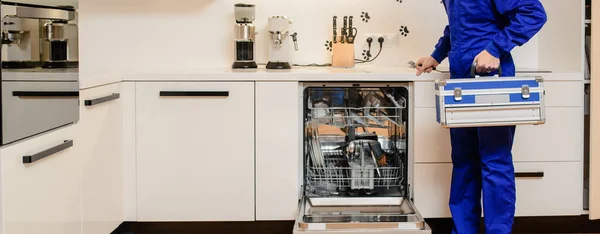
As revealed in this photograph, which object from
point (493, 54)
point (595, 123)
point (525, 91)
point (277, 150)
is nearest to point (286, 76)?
point (277, 150)

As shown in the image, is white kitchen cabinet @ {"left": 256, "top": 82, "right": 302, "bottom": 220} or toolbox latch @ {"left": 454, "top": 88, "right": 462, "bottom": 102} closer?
toolbox latch @ {"left": 454, "top": 88, "right": 462, "bottom": 102}

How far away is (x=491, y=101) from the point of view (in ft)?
7.63

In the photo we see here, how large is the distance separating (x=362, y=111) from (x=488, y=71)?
77 centimetres

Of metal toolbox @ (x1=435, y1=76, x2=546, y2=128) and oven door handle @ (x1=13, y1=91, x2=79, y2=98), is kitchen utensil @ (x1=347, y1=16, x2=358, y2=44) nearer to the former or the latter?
metal toolbox @ (x1=435, y1=76, x2=546, y2=128)

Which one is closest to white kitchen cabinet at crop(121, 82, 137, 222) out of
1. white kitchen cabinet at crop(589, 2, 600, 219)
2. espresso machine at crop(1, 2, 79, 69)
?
espresso machine at crop(1, 2, 79, 69)

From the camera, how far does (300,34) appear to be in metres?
3.46

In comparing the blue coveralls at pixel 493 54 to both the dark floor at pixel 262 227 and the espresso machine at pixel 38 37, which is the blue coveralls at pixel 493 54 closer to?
the dark floor at pixel 262 227

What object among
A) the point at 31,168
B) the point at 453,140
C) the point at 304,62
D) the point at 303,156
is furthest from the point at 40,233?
the point at 304,62

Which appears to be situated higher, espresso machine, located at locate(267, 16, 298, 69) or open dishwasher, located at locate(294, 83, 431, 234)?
espresso machine, located at locate(267, 16, 298, 69)

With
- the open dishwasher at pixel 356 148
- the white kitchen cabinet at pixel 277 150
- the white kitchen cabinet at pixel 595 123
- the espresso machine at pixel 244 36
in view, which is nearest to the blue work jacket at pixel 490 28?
the open dishwasher at pixel 356 148

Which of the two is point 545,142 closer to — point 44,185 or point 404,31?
point 404,31

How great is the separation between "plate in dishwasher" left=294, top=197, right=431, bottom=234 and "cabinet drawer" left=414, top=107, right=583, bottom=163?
0.87 feet

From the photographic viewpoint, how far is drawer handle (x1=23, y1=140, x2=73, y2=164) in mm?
1882

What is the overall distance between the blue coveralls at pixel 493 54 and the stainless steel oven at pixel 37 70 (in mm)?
1358
